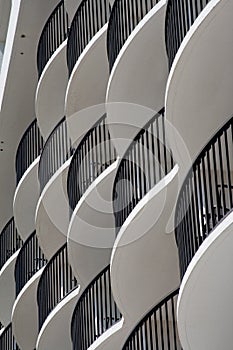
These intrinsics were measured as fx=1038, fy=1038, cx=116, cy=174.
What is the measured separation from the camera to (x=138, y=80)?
1975 cm

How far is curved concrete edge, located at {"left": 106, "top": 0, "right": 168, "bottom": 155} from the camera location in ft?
62.2

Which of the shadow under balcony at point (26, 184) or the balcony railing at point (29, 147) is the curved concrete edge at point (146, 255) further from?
the balcony railing at point (29, 147)

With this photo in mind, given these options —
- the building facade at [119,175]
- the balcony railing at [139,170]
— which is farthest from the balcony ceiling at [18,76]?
the balcony railing at [139,170]

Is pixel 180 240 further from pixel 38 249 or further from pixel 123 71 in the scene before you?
pixel 38 249

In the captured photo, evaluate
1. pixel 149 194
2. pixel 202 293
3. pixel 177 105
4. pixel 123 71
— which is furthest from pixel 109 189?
pixel 202 293

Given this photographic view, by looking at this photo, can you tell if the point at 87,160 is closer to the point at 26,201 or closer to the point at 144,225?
the point at 144,225

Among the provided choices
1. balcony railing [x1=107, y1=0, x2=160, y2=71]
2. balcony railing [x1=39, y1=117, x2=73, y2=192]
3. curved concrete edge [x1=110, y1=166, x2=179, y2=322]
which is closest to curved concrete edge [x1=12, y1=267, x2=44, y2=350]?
balcony railing [x1=39, y1=117, x2=73, y2=192]

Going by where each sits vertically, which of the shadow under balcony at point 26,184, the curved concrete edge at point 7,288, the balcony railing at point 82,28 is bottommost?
the curved concrete edge at point 7,288

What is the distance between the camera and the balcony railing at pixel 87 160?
22.4 meters

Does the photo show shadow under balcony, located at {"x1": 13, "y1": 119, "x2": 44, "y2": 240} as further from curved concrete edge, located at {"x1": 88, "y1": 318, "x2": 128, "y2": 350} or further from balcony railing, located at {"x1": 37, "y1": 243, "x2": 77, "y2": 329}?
curved concrete edge, located at {"x1": 88, "y1": 318, "x2": 128, "y2": 350}

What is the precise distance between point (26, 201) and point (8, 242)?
11.1ft

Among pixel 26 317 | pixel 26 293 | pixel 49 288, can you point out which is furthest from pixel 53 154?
pixel 26 317

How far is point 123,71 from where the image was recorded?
1959 centimetres

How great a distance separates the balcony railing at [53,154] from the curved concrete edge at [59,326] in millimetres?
3599
